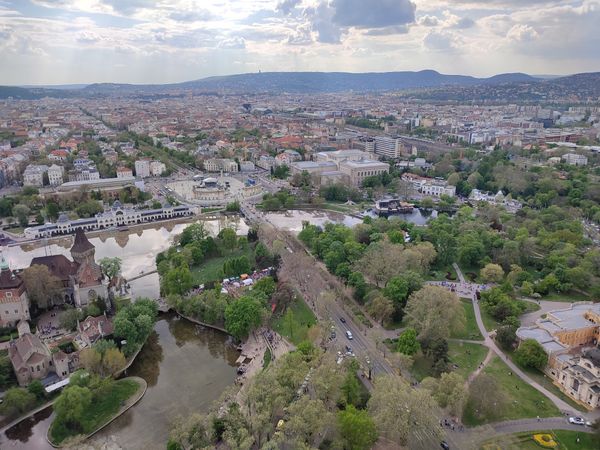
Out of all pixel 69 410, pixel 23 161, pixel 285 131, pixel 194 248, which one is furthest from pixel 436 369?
pixel 285 131

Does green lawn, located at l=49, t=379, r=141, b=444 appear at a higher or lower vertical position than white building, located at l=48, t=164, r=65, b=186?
lower

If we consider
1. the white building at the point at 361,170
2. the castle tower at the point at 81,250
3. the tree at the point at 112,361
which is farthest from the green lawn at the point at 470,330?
the white building at the point at 361,170

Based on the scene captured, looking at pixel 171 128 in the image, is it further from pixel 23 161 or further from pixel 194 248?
pixel 194 248

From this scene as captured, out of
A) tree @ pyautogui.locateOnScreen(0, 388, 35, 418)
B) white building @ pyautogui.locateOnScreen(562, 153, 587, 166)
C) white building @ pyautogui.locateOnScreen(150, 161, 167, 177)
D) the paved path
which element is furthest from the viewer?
white building @ pyautogui.locateOnScreen(150, 161, 167, 177)

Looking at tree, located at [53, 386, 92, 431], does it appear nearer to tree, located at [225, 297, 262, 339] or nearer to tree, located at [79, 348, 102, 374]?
tree, located at [79, 348, 102, 374]

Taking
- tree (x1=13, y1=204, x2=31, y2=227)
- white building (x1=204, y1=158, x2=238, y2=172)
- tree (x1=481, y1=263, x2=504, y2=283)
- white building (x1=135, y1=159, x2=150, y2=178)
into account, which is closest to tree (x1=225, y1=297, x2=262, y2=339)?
tree (x1=481, y1=263, x2=504, y2=283)
